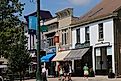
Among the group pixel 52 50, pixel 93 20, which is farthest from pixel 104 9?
pixel 52 50

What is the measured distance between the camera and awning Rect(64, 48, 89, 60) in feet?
164

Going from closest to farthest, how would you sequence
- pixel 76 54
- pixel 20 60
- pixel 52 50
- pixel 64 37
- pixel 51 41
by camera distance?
pixel 20 60 → pixel 76 54 → pixel 64 37 → pixel 52 50 → pixel 51 41

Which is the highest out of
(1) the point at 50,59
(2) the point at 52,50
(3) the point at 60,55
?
(2) the point at 52,50

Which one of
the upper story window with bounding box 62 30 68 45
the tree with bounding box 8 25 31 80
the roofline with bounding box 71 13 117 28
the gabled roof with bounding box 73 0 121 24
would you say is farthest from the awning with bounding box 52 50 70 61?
the tree with bounding box 8 25 31 80

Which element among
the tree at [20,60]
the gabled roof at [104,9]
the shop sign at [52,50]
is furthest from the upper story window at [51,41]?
the tree at [20,60]

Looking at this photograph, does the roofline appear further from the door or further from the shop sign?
the shop sign

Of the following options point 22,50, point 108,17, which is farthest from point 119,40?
point 22,50

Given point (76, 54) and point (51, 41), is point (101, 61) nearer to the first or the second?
point (76, 54)

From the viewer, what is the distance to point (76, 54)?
169 feet

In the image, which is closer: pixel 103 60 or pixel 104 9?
pixel 103 60

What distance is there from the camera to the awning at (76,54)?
49.9 metres

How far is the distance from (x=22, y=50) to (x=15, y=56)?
205 cm

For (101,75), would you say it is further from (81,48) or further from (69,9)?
(69,9)

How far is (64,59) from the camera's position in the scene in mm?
54500
